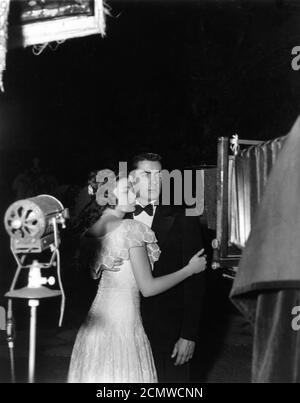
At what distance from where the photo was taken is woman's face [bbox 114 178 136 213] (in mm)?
2369

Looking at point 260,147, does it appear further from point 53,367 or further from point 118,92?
point 118,92

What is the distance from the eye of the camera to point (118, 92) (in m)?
6.87

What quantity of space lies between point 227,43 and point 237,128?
1.21 m

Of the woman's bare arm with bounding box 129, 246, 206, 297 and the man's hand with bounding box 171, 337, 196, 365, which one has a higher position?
the woman's bare arm with bounding box 129, 246, 206, 297

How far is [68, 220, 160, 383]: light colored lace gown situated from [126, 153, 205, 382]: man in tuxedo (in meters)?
0.12

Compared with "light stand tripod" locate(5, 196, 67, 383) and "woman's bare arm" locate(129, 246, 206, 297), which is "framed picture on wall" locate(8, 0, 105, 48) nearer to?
Result: "light stand tripod" locate(5, 196, 67, 383)

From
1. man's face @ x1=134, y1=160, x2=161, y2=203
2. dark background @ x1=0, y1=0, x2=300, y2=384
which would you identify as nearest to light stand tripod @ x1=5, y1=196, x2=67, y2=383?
man's face @ x1=134, y1=160, x2=161, y2=203

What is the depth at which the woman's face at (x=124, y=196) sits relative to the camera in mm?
2369

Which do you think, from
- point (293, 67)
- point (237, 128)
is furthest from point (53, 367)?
point (293, 67)

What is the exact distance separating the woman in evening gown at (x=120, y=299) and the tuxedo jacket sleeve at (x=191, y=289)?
87 millimetres

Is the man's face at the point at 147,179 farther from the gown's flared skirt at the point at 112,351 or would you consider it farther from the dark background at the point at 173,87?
the dark background at the point at 173,87

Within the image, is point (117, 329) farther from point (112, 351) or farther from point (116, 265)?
point (116, 265)

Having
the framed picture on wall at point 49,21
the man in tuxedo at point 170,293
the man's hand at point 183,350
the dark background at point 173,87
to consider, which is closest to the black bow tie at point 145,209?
the man in tuxedo at point 170,293
